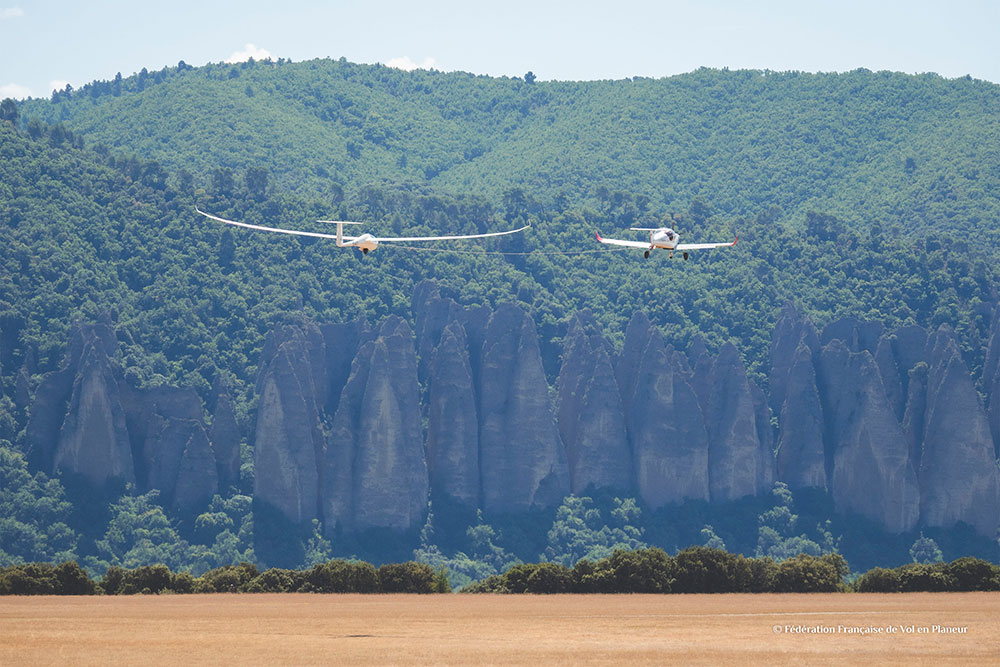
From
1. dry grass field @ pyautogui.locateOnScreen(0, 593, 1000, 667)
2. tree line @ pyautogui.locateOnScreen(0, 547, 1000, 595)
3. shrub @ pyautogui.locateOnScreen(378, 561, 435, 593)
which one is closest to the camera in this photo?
dry grass field @ pyautogui.locateOnScreen(0, 593, 1000, 667)

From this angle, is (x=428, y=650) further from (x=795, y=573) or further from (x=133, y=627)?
(x=795, y=573)

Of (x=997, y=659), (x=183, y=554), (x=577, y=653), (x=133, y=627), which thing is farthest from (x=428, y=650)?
(x=183, y=554)

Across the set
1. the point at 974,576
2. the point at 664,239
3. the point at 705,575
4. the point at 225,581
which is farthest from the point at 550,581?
the point at 974,576

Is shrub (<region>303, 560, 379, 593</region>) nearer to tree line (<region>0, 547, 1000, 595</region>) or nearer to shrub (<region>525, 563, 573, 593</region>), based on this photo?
tree line (<region>0, 547, 1000, 595</region>)

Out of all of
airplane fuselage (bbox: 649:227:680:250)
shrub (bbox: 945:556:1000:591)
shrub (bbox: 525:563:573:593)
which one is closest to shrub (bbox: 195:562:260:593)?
shrub (bbox: 525:563:573:593)

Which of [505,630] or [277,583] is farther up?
[505,630]

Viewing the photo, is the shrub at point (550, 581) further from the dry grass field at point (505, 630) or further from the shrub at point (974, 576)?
the shrub at point (974, 576)

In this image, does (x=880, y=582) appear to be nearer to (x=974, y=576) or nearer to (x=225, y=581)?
(x=974, y=576)

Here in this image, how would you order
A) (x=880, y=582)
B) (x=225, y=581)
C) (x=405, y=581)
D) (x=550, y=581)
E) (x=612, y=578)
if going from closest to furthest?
(x=612, y=578) < (x=550, y=581) < (x=880, y=582) < (x=405, y=581) < (x=225, y=581)

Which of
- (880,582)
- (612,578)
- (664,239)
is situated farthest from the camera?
(880,582)
